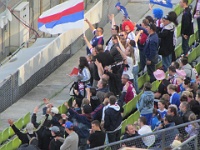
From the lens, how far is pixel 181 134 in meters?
18.5

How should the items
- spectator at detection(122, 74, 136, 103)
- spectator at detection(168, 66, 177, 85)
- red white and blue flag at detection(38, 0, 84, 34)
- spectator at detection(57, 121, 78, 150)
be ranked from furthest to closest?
red white and blue flag at detection(38, 0, 84, 34) < spectator at detection(122, 74, 136, 103) < spectator at detection(168, 66, 177, 85) < spectator at detection(57, 121, 78, 150)

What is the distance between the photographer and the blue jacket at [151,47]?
79.1 ft

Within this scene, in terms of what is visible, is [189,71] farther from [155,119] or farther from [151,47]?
[155,119]

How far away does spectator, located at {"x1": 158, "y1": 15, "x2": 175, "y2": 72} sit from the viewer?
970 inches

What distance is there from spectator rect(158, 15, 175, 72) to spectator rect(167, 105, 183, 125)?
4898mm

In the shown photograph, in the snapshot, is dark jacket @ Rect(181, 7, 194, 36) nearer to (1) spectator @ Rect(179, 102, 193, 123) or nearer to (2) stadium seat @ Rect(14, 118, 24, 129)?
(2) stadium seat @ Rect(14, 118, 24, 129)

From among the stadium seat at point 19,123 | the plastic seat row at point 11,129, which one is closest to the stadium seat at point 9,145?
the plastic seat row at point 11,129

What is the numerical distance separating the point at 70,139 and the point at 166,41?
228 inches

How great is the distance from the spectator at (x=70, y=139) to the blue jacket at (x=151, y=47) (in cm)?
475

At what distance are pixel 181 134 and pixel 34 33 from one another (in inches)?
471

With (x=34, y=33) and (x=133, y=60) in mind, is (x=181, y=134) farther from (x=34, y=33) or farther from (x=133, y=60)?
(x=34, y=33)

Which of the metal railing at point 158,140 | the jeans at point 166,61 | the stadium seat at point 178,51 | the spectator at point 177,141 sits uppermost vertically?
the spectator at point 177,141

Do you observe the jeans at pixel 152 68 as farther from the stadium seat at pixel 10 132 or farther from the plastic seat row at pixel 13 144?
the plastic seat row at pixel 13 144

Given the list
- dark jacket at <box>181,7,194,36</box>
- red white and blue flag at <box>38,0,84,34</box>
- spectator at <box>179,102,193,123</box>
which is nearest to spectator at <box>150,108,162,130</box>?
spectator at <box>179,102,193,123</box>
